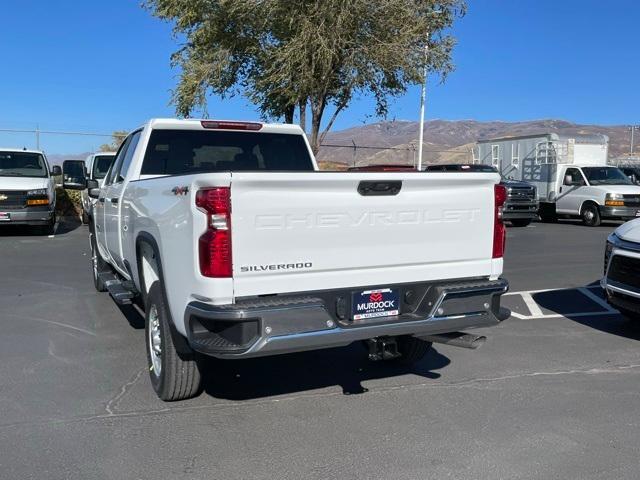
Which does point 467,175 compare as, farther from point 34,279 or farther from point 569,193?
point 569,193

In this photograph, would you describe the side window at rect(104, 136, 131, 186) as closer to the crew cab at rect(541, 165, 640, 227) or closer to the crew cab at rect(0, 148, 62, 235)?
the crew cab at rect(0, 148, 62, 235)

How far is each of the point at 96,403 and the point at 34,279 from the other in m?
5.64

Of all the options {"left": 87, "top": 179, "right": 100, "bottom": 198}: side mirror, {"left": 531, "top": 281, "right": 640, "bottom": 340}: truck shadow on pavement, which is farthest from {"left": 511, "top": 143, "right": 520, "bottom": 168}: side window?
{"left": 87, "top": 179, "right": 100, "bottom": 198}: side mirror

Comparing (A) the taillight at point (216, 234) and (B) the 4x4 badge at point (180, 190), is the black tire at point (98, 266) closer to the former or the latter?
(B) the 4x4 badge at point (180, 190)

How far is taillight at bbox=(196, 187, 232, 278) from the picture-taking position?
3557 mm

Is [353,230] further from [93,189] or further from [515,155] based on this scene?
[515,155]

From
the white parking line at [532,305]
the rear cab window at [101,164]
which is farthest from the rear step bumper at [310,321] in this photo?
the rear cab window at [101,164]

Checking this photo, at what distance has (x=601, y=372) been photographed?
537 cm

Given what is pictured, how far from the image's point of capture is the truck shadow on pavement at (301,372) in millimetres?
4867

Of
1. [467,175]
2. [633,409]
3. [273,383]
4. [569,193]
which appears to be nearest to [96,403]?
[273,383]

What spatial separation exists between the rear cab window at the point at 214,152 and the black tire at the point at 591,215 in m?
15.8

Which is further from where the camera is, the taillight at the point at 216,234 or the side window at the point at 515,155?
the side window at the point at 515,155

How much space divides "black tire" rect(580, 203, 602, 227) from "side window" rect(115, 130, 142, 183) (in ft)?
54.5

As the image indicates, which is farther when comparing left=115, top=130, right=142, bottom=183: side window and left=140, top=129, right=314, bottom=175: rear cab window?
left=115, top=130, right=142, bottom=183: side window
